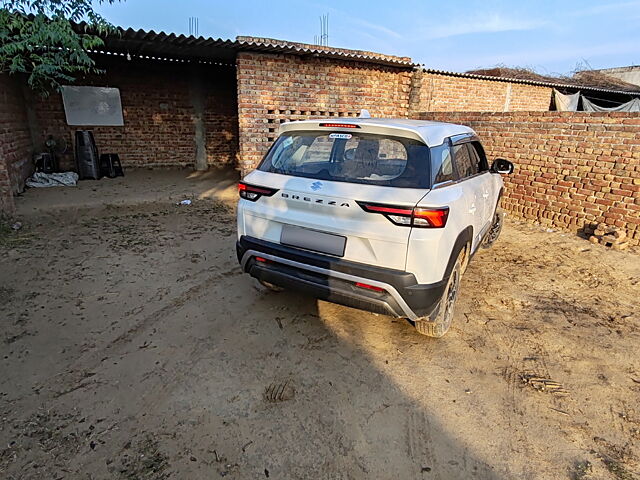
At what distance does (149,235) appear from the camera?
5.27 m

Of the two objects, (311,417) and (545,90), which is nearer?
(311,417)

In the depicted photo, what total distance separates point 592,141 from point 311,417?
5823 mm

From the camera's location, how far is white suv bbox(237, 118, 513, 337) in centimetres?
228

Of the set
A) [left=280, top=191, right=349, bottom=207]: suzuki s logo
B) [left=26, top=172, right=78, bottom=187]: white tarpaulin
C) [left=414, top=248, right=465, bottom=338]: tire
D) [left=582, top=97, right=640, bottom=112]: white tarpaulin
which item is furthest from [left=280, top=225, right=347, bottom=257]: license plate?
[left=582, top=97, right=640, bottom=112]: white tarpaulin

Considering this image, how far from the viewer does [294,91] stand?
7.50 meters

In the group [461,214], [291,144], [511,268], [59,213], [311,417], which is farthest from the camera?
[59,213]

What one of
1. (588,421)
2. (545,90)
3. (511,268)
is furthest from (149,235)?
(545,90)

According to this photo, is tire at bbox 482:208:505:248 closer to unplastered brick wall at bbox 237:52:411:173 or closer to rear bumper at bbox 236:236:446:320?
rear bumper at bbox 236:236:446:320

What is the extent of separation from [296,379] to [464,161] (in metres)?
2.30

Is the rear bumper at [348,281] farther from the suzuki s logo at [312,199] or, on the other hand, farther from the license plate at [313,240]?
the suzuki s logo at [312,199]

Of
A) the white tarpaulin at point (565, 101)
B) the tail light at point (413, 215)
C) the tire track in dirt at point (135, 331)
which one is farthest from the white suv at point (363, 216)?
the white tarpaulin at point (565, 101)

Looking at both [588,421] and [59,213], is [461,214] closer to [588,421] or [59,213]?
[588,421]

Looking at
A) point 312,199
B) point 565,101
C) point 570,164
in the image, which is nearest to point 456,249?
point 312,199

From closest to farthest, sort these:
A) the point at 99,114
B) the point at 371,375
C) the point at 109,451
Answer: the point at 109,451
the point at 371,375
the point at 99,114
